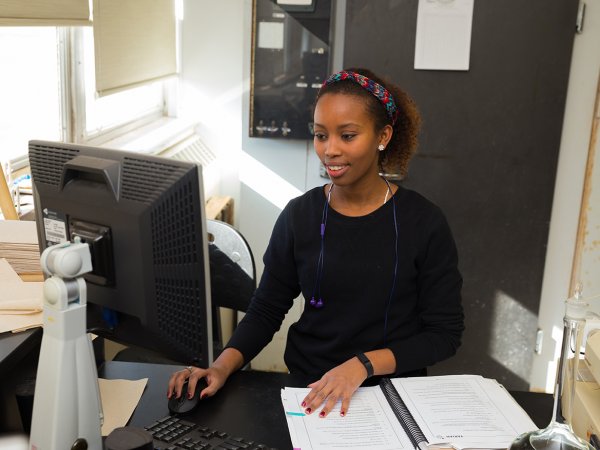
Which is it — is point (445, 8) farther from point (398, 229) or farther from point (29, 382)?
point (29, 382)

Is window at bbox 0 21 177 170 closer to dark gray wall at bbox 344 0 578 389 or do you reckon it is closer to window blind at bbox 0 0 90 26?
window blind at bbox 0 0 90 26

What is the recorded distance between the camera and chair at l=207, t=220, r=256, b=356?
6.18ft

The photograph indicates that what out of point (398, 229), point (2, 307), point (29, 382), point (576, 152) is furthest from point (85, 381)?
point (576, 152)

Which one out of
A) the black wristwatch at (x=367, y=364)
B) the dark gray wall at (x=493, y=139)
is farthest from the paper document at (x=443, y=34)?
the black wristwatch at (x=367, y=364)

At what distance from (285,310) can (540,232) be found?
1419 mm

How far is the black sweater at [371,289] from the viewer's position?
1550 mm

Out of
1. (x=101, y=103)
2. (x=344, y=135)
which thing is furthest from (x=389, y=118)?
(x=101, y=103)

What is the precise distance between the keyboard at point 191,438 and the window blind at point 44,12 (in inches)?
46.2

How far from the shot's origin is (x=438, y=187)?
265 centimetres

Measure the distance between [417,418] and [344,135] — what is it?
2.12ft

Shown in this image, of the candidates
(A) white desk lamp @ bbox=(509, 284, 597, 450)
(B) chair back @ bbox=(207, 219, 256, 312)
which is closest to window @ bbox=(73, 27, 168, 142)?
(B) chair back @ bbox=(207, 219, 256, 312)

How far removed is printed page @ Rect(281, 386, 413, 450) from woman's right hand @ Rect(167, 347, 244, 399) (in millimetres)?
137

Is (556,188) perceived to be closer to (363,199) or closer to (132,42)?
(363,199)

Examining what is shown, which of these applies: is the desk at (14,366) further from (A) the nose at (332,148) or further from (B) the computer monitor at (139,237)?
(A) the nose at (332,148)
